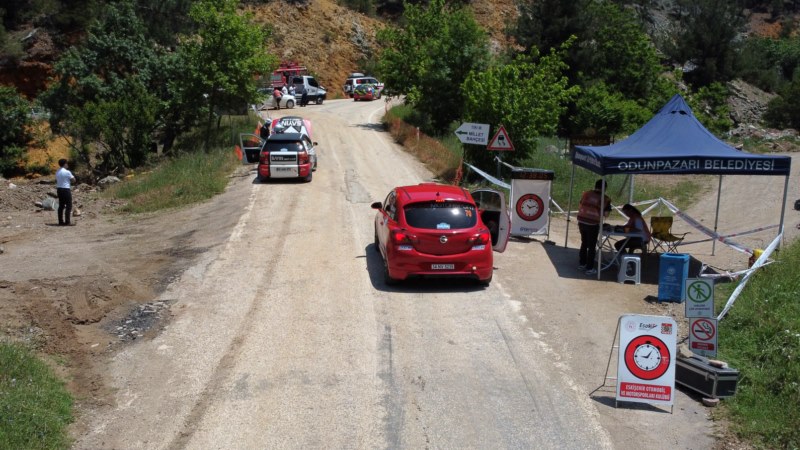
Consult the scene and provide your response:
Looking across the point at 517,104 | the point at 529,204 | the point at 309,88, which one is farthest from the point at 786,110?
the point at 529,204

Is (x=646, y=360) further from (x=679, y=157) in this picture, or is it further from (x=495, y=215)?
(x=495, y=215)

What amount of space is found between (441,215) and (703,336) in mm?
5015

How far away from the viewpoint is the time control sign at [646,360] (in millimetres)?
8938

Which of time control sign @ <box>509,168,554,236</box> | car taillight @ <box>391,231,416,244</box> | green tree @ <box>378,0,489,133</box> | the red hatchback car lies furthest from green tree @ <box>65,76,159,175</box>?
car taillight @ <box>391,231,416,244</box>

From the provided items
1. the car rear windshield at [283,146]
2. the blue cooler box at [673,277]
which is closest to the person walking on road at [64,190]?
the car rear windshield at [283,146]

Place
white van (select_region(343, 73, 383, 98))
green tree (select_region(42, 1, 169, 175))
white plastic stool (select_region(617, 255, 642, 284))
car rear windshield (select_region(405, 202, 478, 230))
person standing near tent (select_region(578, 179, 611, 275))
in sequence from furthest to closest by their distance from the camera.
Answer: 1. white van (select_region(343, 73, 383, 98))
2. green tree (select_region(42, 1, 169, 175))
3. person standing near tent (select_region(578, 179, 611, 275))
4. white plastic stool (select_region(617, 255, 642, 284))
5. car rear windshield (select_region(405, 202, 478, 230))

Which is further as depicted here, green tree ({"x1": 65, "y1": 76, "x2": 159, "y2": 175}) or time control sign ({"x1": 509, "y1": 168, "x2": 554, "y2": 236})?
green tree ({"x1": 65, "y1": 76, "x2": 159, "y2": 175})

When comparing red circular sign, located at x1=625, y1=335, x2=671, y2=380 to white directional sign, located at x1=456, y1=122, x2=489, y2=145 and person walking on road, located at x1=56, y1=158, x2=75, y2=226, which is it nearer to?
white directional sign, located at x1=456, y1=122, x2=489, y2=145

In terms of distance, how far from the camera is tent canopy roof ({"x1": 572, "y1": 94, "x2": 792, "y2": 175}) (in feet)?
45.4

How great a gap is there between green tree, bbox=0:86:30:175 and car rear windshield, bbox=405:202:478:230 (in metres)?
29.7

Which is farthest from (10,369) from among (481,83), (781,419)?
(481,83)

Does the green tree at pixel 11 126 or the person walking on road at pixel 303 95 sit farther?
the person walking on road at pixel 303 95

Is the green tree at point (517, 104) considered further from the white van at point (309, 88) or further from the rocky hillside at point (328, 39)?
the rocky hillside at point (328, 39)

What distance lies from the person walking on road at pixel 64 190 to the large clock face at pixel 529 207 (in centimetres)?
1224
